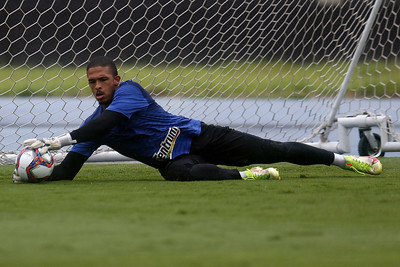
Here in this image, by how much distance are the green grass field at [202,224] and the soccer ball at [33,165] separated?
16 centimetres

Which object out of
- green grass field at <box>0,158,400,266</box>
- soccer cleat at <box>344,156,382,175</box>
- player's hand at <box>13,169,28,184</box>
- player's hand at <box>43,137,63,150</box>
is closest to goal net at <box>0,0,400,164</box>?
player's hand at <box>13,169,28,184</box>

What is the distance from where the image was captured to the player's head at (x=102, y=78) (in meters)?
3.28

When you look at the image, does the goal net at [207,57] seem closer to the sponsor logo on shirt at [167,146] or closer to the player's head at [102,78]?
the player's head at [102,78]

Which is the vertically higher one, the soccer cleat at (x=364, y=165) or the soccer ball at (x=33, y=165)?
the soccer ball at (x=33, y=165)

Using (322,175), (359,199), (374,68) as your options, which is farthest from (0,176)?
(374,68)

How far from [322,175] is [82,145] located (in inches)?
51.5

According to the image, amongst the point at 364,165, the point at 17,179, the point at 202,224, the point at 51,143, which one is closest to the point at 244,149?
the point at 364,165

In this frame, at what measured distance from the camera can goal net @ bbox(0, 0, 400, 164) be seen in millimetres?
4703

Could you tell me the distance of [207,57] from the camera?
5.14 meters

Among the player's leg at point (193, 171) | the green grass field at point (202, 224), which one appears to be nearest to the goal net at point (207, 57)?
the player's leg at point (193, 171)

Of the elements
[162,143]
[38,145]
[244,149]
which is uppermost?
[38,145]

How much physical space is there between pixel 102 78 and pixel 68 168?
0.51m

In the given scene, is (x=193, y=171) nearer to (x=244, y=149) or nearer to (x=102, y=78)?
(x=244, y=149)

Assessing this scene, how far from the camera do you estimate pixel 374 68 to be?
5438 millimetres
